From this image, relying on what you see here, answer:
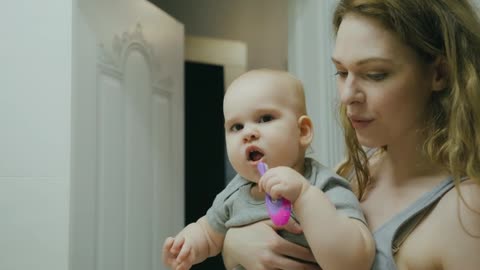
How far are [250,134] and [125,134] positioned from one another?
3.06 feet

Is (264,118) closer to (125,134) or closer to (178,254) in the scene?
(178,254)

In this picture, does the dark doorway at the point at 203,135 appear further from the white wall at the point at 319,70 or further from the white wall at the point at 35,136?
the white wall at the point at 35,136

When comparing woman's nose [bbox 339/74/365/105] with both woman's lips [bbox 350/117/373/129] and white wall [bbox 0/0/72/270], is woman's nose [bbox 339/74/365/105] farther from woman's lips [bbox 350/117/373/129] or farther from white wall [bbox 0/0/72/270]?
white wall [bbox 0/0/72/270]

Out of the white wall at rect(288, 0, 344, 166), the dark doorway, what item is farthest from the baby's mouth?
the dark doorway

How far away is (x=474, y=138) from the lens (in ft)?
2.49

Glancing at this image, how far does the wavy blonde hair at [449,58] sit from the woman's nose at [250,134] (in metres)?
0.26

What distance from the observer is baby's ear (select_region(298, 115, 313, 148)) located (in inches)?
34.8

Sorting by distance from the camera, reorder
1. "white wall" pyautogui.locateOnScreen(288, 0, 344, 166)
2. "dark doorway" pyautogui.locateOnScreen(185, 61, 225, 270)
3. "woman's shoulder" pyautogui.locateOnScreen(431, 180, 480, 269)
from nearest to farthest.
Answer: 1. "woman's shoulder" pyautogui.locateOnScreen(431, 180, 480, 269)
2. "white wall" pyautogui.locateOnScreen(288, 0, 344, 166)
3. "dark doorway" pyautogui.locateOnScreen(185, 61, 225, 270)

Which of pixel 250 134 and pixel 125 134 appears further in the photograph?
pixel 125 134

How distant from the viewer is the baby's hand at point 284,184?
72 centimetres

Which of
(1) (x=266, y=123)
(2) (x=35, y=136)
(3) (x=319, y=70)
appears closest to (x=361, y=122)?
(1) (x=266, y=123)

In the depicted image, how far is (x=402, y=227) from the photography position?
0.78 meters

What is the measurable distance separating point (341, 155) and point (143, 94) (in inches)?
29.7

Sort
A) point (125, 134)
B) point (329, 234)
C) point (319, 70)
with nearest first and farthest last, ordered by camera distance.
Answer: point (329, 234) → point (319, 70) → point (125, 134)
